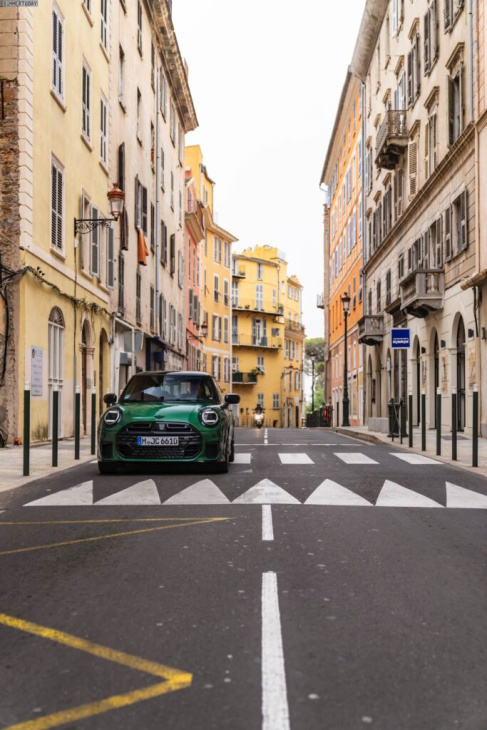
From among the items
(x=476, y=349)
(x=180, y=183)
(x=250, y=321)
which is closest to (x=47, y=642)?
(x=476, y=349)

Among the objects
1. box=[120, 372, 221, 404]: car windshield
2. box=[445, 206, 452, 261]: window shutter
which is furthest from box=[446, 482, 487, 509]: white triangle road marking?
box=[445, 206, 452, 261]: window shutter

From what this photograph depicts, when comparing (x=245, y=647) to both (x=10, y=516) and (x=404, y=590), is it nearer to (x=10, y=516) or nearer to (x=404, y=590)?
(x=404, y=590)

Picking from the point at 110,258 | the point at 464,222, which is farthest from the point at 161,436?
the point at 110,258

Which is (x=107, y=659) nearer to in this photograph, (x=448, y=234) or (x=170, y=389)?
(x=170, y=389)

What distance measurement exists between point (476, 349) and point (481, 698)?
19.2 m

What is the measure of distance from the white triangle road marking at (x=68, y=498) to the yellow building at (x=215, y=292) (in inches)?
2022

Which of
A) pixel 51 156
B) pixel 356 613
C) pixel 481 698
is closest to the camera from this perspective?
pixel 481 698

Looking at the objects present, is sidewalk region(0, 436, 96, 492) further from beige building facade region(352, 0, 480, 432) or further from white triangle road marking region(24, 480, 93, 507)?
beige building facade region(352, 0, 480, 432)

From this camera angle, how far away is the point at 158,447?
35.0 ft

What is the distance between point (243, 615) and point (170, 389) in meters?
8.01

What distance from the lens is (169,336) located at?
131 ft

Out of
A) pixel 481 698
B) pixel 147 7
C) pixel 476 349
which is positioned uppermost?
pixel 147 7

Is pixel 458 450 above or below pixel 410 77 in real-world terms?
below

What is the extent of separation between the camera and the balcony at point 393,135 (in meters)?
31.8
